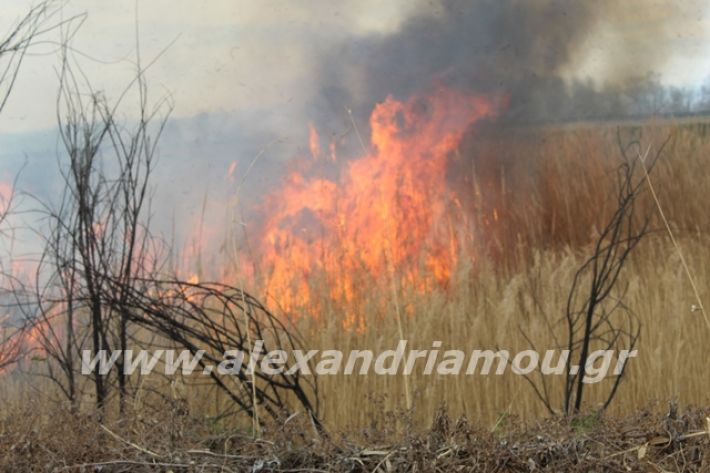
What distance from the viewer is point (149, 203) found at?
5.92 m

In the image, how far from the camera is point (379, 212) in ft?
19.2

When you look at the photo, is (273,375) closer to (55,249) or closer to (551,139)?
(55,249)

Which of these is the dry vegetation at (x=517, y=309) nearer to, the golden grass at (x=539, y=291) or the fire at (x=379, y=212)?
the golden grass at (x=539, y=291)

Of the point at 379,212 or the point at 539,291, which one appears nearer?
the point at 379,212

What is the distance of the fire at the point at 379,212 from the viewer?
5.84 metres

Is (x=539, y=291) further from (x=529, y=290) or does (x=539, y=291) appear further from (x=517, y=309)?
(x=517, y=309)

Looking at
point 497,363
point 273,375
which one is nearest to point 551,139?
point 497,363

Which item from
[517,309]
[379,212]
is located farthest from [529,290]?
[379,212]

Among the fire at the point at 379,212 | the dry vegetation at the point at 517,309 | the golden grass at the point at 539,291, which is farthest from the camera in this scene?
the fire at the point at 379,212

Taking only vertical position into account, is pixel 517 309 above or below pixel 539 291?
below

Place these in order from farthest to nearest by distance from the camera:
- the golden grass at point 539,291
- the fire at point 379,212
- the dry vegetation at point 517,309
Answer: the fire at point 379,212 < the golden grass at point 539,291 < the dry vegetation at point 517,309

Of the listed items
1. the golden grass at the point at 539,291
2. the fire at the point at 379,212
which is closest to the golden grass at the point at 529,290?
the golden grass at the point at 539,291

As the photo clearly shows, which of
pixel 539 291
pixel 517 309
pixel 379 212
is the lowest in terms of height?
pixel 517 309

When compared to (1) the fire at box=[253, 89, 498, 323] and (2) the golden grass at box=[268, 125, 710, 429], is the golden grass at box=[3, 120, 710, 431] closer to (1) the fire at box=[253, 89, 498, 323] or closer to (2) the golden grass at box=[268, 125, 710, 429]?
(2) the golden grass at box=[268, 125, 710, 429]
